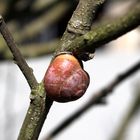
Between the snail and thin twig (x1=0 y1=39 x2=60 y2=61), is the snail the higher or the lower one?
the lower one

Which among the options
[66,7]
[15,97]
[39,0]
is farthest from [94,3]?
[15,97]

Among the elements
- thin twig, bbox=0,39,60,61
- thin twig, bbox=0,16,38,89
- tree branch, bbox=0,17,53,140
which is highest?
thin twig, bbox=0,39,60,61

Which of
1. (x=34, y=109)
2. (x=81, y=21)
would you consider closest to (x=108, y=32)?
(x=81, y=21)

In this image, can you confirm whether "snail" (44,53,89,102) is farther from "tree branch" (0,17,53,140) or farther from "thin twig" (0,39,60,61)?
"thin twig" (0,39,60,61)

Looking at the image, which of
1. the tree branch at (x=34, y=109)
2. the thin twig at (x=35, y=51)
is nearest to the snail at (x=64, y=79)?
the tree branch at (x=34, y=109)

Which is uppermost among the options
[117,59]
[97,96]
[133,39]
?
[133,39]

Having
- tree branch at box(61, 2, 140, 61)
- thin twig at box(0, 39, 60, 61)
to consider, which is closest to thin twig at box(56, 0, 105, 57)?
tree branch at box(61, 2, 140, 61)

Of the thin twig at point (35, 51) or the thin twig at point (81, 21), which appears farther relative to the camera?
the thin twig at point (35, 51)

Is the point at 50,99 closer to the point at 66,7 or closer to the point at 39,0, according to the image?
the point at 66,7

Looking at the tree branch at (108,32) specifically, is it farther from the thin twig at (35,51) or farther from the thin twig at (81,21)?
the thin twig at (35,51)
